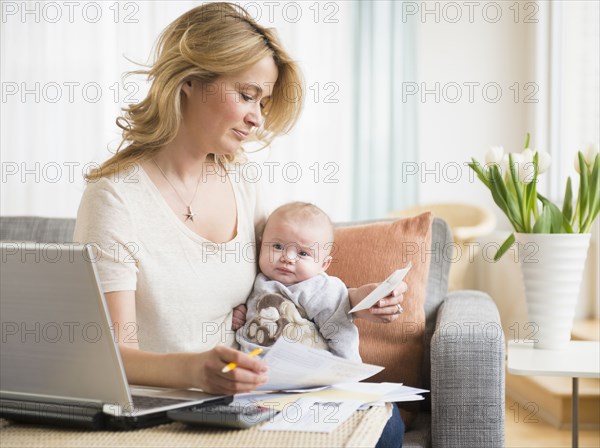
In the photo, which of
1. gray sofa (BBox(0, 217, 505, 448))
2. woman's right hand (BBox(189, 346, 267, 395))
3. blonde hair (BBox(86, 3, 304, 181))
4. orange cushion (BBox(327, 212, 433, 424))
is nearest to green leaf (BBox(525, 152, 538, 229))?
orange cushion (BBox(327, 212, 433, 424))

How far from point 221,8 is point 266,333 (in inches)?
25.4

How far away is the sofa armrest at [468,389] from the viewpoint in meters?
1.59

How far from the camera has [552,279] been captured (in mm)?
2115

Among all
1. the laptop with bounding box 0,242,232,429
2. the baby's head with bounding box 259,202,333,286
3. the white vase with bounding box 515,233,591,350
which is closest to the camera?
the laptop with bounding box 0,242,232,429

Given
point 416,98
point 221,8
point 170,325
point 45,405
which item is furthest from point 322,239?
point 416,98

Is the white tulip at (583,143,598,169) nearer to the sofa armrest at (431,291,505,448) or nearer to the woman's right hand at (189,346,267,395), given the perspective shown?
the sofa armrest at (431,291,505,448)

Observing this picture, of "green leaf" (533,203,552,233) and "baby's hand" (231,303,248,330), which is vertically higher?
"green leaf" (533,203,552,233)

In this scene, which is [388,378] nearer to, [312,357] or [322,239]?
[322,239]

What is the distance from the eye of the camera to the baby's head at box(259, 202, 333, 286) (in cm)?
171

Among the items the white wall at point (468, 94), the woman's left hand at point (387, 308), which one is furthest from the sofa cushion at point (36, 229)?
the white wall at point (468, 94)

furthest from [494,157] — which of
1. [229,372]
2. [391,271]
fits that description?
[229,372]

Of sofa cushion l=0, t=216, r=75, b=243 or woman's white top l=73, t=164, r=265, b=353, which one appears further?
sofa cushion l=0, t=216, r=75, b=243

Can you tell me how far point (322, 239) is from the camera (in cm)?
177

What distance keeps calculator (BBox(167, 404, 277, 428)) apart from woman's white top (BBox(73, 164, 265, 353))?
376 millimetres
